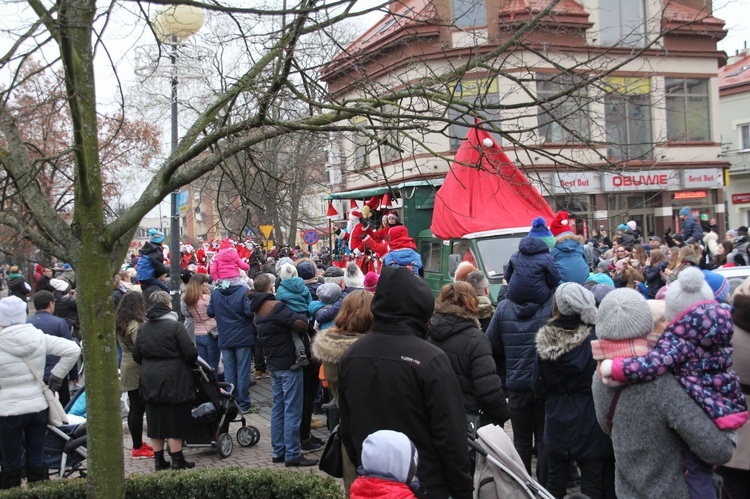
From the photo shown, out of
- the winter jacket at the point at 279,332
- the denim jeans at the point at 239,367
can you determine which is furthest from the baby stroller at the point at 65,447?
the denim jeans at the point at 239,367

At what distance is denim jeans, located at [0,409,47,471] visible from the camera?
640 cm

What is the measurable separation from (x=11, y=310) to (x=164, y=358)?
1610 millimetres

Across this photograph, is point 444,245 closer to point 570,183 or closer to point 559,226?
point 559,226

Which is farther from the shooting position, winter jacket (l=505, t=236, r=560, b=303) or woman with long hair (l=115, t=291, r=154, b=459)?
woman with long hair (l=115, t=291, r=154, b=459)

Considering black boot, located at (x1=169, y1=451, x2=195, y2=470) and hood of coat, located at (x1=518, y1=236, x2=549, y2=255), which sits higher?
hood of coat, located at (x1=518, y1=236, x2=549, y2=255)

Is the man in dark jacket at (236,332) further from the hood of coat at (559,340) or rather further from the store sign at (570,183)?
the hood of coat at (559,340)

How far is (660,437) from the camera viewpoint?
4016 mm

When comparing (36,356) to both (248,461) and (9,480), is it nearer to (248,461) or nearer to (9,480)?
(9,480)

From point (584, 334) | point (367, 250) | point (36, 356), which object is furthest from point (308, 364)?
point (367, 250)

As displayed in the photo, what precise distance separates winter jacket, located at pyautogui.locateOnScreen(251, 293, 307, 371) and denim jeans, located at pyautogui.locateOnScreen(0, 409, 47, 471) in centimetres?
228

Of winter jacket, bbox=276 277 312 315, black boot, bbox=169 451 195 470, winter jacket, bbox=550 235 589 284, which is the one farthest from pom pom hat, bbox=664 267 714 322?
black boot, bbox=169 451 195 470

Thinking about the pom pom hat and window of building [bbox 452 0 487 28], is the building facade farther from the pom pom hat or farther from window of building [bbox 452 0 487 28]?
the pom pom hat

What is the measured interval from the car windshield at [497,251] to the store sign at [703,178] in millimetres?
21298

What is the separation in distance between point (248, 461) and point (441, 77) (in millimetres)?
4942
